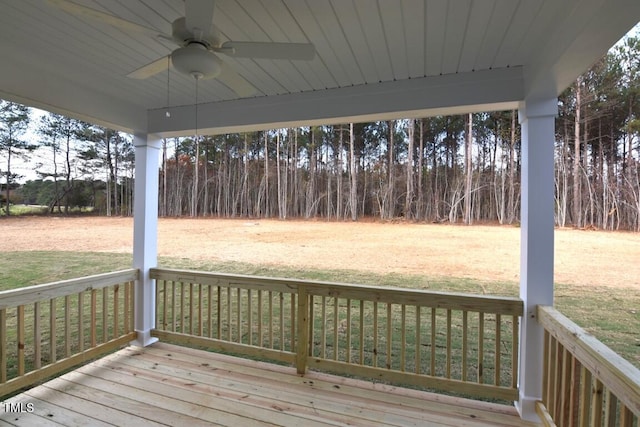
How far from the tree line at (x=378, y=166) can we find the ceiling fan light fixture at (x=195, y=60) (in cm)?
361

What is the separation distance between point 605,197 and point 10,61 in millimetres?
5637

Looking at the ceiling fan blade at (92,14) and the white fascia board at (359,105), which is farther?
the white fascia board at (359,105)

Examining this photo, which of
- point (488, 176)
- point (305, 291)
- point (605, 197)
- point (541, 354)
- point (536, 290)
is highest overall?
point (488, 176)

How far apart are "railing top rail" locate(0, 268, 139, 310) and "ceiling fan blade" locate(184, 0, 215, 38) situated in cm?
234

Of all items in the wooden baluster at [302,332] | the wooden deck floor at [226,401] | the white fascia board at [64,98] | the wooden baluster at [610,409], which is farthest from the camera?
the wooden baluster at [302,332]

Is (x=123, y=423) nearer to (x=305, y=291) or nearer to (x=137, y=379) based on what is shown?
(x=137, y=379)

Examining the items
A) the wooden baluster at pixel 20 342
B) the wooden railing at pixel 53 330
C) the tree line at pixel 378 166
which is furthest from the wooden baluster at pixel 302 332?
the tree line at pixel 378 166

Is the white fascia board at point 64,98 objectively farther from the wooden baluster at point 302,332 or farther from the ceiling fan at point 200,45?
the wooden baluster at point 302,332

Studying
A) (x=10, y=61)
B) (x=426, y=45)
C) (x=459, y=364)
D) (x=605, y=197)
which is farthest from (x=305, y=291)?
(x=605, y=197)

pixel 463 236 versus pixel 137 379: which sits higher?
pixel 463 236

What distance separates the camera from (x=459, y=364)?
2939 mm

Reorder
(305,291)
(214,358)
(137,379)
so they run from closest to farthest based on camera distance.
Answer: (137,379) → (305,291) → (214,358)

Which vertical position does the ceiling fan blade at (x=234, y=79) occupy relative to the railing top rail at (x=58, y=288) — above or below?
above

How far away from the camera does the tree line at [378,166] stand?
3.46 metres
